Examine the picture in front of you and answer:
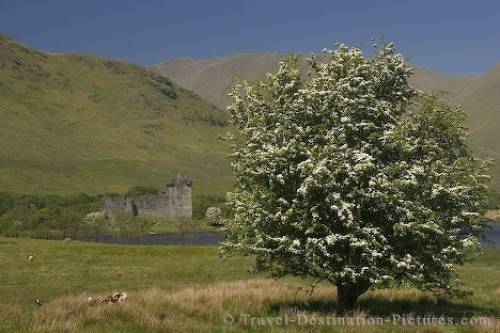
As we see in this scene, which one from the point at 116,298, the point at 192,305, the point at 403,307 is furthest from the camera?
the point at 403,307

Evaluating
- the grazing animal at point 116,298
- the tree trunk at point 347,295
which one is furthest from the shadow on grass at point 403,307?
the grazing animal at point 116,298

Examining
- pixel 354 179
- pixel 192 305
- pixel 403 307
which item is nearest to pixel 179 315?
pixel 192 305

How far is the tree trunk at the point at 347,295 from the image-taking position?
77.5 feet

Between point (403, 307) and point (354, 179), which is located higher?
point (354, 179)

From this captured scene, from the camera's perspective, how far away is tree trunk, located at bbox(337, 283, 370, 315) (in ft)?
77.5

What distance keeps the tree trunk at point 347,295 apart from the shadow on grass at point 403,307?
0.36 metres

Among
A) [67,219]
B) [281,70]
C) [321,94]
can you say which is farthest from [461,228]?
[67,219]

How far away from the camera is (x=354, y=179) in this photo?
20469mm

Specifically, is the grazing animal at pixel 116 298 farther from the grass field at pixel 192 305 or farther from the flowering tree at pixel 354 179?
the flowering tree at pixel 354 179

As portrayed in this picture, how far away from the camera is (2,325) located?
59.8 feet

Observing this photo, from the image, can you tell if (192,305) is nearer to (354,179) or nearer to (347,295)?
(347,295)

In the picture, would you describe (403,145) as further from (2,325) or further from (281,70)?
(2,325)

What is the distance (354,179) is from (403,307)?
392 inches

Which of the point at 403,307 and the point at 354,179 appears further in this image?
the point at 403,307
